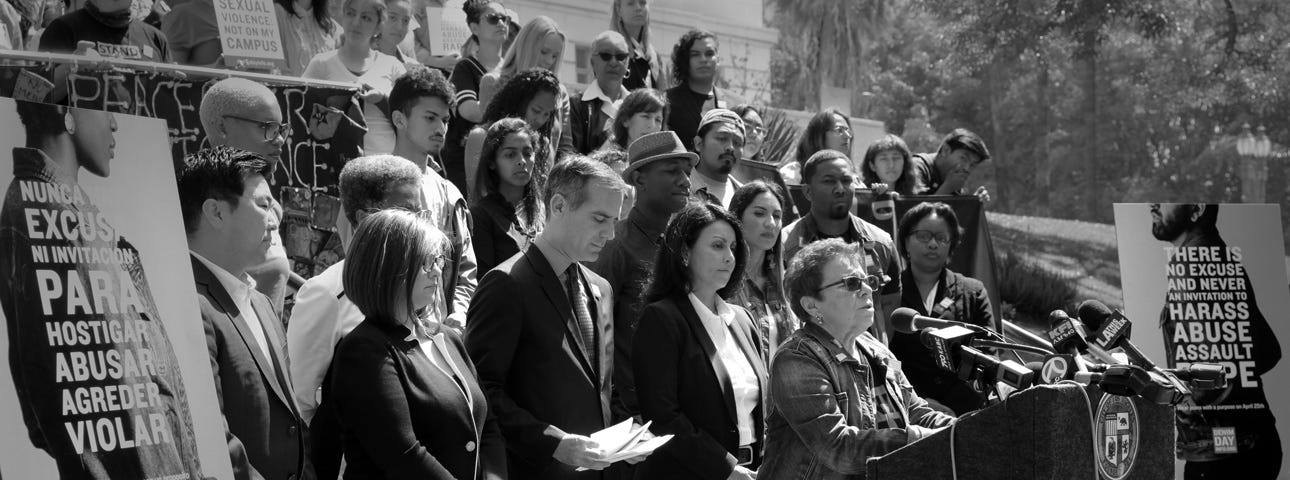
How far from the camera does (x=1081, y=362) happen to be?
4035 mm

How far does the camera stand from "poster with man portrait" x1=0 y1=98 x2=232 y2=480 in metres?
3.20

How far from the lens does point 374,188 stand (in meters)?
5.73

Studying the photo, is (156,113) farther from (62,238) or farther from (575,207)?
(62,238)

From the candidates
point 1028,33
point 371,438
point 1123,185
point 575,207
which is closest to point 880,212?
point 575,207

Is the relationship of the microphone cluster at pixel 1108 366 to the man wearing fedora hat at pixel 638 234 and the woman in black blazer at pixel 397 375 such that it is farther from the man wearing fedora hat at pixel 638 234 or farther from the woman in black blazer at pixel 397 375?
the man wearing fedora hat at pixel 638 234

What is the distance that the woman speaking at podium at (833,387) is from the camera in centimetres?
486

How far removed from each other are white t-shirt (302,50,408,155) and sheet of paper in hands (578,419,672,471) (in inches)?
119

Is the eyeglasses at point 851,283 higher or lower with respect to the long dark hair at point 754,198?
lower

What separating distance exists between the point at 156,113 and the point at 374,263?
2.58 meters

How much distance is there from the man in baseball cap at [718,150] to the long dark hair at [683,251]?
2157mm

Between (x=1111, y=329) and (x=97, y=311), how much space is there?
266cm

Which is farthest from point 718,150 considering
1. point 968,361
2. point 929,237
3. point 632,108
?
point 968,361

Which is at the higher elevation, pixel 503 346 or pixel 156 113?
pixel 156 113

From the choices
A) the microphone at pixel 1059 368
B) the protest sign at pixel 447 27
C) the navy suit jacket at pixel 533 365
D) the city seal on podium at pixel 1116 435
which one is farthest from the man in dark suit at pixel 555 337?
the protest sign at pixel 447 27
